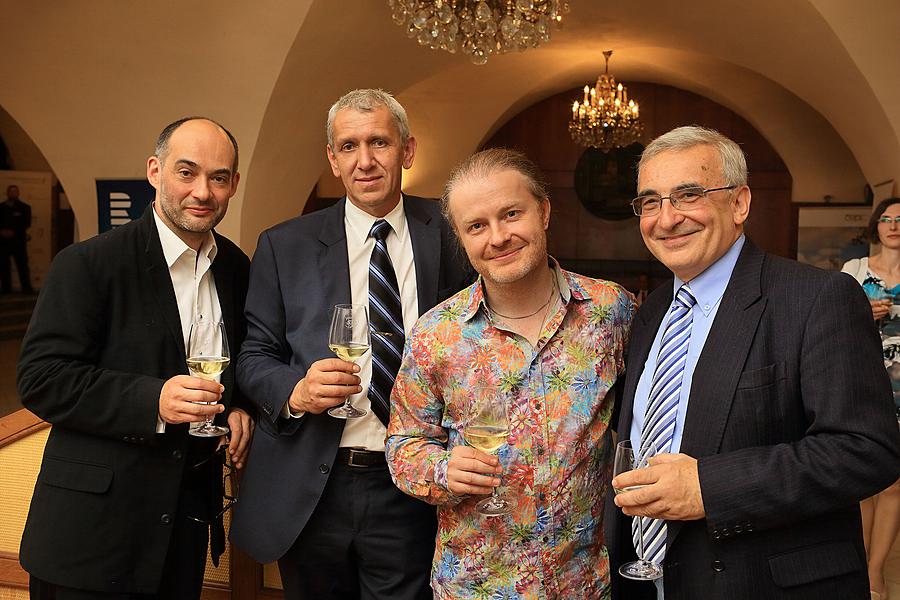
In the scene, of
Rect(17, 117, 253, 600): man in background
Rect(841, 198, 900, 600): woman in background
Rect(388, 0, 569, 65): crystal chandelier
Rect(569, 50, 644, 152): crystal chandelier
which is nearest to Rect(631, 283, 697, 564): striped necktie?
Rect(17, 117, 253, 600): man in background

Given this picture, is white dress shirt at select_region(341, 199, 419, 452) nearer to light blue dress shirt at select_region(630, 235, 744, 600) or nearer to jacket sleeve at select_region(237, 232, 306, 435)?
jacket sleeve at select_region(237, 232, 306, 435)

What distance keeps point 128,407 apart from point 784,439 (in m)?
1.64

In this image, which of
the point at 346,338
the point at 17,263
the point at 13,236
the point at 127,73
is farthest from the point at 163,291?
the point at 17,263

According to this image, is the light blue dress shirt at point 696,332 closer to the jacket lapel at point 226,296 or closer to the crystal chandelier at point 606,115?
→ the jacket lapel at point 226,296

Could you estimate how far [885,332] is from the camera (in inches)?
174

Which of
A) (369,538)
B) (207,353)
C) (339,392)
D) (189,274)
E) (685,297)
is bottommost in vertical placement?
(369,538)

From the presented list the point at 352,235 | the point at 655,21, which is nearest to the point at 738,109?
the point at 655,21

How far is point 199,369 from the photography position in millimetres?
2227

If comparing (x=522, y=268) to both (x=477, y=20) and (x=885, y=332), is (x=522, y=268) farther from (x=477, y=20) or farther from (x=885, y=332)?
A: (x=477, y=20)

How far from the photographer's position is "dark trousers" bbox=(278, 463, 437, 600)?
235 cm

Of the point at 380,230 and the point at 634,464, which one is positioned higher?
the point at 380,230

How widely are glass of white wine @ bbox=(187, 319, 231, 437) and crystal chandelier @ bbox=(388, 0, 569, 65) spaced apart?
153 inches

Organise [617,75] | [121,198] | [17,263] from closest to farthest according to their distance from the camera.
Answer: [121,198] < [617,75] < [17,263]

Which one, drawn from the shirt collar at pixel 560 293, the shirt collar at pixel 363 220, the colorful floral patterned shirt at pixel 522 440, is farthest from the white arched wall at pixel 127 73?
the colorful floral patterned shirt at pixel 522 440
